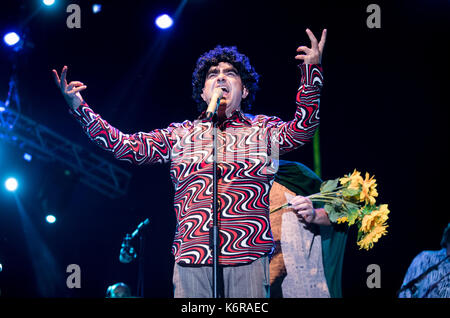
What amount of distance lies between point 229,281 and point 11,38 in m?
5.99

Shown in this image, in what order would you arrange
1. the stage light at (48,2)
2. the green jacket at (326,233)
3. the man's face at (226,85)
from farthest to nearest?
the stage light at (48,2)
the green jacket at (326,233)
the man's face at (226,85)

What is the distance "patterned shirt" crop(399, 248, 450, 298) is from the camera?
15.2 ft

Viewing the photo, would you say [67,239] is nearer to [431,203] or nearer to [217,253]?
[431,203]

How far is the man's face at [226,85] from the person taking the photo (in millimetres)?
3021

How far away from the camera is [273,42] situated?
6637 millimetres

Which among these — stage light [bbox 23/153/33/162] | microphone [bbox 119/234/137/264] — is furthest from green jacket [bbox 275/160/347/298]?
stage light [bbox 23/153/33/162]

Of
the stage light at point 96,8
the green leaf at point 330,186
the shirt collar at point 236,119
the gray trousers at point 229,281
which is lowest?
the gray trousers at point 229,281

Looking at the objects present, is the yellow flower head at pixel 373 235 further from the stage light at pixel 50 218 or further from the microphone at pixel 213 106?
the stage light at pixel 50 218

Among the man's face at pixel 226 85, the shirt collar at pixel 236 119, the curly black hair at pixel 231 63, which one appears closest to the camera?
the shirt collar at pixel 236 119

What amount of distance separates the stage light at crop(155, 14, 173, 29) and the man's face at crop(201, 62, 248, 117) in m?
3.81

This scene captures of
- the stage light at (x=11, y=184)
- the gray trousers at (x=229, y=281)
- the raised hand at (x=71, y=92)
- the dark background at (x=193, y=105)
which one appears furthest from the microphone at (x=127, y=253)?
the stage light at (x=11, y=184)

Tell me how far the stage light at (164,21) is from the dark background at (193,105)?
0.12m
